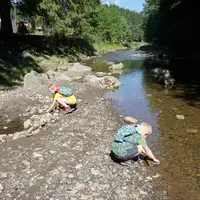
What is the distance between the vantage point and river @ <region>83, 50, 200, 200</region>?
8.27 metres

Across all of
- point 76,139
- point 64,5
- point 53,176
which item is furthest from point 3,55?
point 53,176

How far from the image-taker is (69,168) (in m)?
8.42

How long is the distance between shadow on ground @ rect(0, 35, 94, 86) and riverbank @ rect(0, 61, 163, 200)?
10.1 meters

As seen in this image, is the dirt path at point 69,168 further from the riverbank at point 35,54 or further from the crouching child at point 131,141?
the riverbank at point 35,54

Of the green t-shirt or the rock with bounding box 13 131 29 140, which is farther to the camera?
the rock with bounding box 13 131 29 140

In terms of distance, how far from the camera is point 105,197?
7152 millimetres

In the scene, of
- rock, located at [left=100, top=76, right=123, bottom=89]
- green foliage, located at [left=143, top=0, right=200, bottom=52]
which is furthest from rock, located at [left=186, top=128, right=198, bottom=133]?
green foliage, located at [left=143, top=0, right=200, bottom=52]

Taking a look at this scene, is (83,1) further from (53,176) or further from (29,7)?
(53,176)

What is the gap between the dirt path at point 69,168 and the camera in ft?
24.0

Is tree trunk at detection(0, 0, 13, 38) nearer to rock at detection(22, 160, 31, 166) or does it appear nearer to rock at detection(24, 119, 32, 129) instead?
rock at detection(24, 119, 32, 129)

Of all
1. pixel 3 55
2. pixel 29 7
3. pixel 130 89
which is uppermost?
pixel 29 7

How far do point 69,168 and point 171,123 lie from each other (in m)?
6.74

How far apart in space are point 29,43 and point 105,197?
32.7 meters

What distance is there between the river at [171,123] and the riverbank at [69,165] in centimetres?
79
